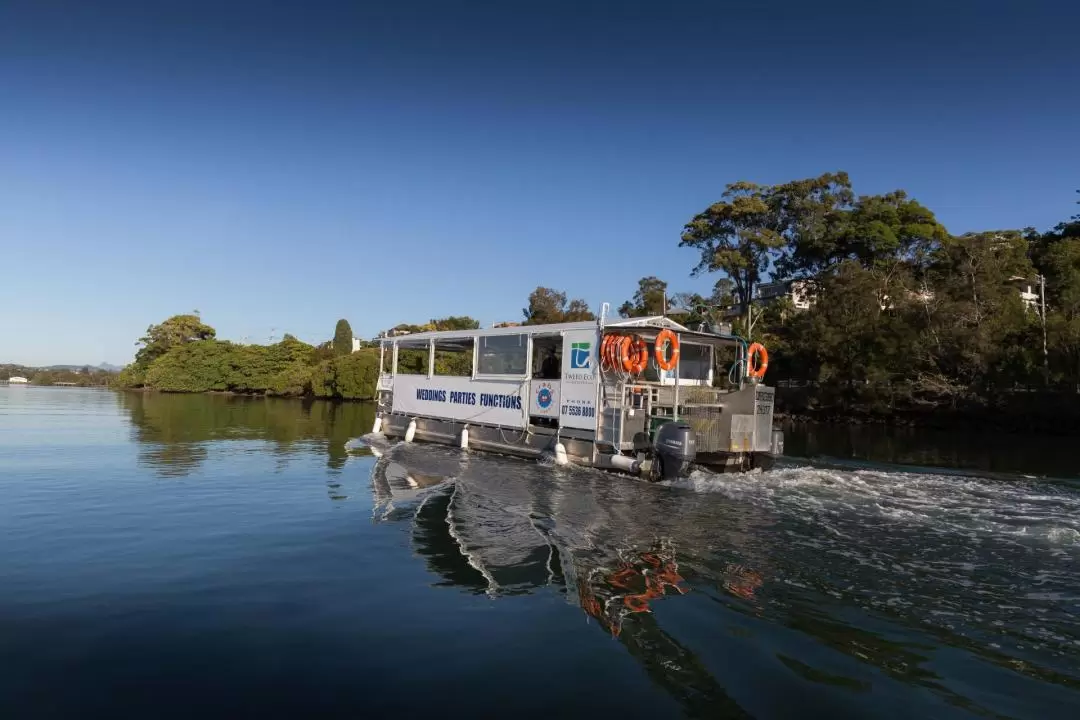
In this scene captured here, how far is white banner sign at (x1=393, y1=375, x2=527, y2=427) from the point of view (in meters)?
17.0

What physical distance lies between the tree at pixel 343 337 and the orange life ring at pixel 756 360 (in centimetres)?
6974

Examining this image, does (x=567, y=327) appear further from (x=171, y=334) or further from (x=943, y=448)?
(x=171, y=334)

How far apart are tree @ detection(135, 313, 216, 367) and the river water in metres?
79.5

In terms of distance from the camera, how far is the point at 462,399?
18812mm

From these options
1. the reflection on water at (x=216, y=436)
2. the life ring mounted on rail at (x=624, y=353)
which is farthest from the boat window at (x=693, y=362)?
the reflection on water at (x=216, y=436)

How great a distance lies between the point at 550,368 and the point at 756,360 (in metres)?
4.69

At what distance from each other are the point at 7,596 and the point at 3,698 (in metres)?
2.33

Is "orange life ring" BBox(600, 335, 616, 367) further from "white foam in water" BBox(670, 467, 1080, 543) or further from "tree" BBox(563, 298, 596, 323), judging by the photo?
"tree" BBox(563, 298, 596, 323)

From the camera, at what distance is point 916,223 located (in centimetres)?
5144

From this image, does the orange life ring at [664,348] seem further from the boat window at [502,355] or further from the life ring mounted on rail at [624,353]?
the boat window at [502,355]

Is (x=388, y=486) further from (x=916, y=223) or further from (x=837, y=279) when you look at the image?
(x=916, y=223)

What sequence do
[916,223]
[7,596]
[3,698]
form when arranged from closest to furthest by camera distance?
[3,698] < [7,596] < [916,223]

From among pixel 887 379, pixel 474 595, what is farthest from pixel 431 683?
pixel 887 379

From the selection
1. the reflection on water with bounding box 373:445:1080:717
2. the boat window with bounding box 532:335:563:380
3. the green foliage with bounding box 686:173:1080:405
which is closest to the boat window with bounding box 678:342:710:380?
the boat window with bounding box 532:335:563:380
